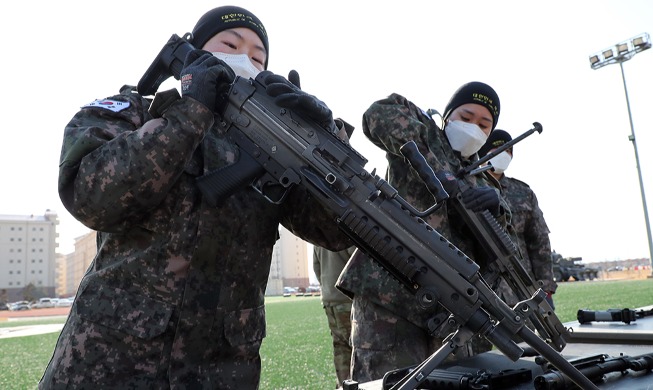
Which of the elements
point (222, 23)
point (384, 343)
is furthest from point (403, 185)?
point (222, 23)

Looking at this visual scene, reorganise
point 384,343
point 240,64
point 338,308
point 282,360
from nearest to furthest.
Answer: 1. point 240,64
2. point 384,343
3. point 338,308
4. point 282,360

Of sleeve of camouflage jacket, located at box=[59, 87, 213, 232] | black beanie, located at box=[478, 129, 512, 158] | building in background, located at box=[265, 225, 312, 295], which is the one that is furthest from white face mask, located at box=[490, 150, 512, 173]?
building in background, located at box=[265, 225, 312, 295]

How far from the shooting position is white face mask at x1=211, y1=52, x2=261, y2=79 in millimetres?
2109

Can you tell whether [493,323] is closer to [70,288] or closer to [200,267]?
[200,267]

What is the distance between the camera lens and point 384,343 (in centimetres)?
254

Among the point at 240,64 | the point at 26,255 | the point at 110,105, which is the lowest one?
the point at 26,255

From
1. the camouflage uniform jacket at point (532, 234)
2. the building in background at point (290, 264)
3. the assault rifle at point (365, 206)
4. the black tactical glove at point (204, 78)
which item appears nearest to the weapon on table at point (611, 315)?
the assault rifle at point (365, 206)

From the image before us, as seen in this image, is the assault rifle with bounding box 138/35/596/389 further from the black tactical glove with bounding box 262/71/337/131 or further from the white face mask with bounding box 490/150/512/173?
the white face mask with bounding box 490/150/512/173

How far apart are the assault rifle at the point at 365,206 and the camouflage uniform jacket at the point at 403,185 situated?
808 mm

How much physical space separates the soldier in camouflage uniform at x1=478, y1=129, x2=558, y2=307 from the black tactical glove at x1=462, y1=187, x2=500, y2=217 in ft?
6.51

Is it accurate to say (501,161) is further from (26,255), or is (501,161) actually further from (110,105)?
(26,255)

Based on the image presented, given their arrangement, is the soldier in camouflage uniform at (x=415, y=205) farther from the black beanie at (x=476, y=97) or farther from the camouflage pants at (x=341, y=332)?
the camouflage pants at (x=341, y=332)

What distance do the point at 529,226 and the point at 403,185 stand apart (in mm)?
2673

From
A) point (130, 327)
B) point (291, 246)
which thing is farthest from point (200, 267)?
point (291, 246)
